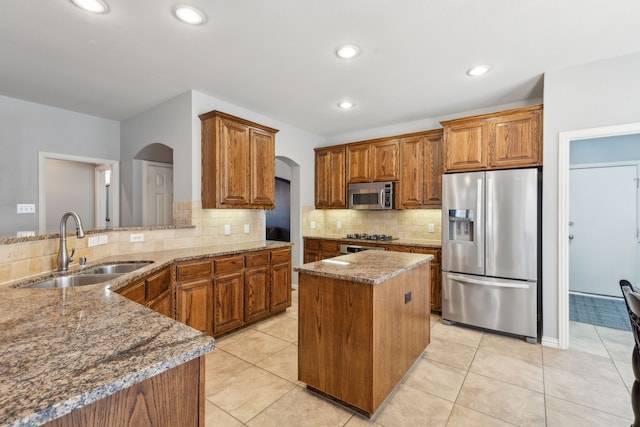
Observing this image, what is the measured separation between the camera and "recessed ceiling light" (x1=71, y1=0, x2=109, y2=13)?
1972 millimetres

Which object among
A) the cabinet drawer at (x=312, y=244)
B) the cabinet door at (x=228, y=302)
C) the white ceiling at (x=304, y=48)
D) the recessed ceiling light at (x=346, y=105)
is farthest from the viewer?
the cabinet drawer at (x=312, y=244)

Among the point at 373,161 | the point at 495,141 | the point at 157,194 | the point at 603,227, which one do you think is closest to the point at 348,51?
the point at 495,141

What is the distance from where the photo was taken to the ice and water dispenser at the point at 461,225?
3.41 m

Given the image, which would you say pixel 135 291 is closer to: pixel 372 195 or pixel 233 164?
pixel 233 164

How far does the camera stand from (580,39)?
94.2 inches

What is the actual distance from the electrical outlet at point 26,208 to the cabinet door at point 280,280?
10.5 feet

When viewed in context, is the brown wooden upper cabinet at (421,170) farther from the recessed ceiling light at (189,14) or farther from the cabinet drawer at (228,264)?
the recessed ceiling light at (189,14)

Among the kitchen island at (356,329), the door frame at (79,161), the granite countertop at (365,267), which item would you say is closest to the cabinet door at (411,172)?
the granite countertop at (365,267)

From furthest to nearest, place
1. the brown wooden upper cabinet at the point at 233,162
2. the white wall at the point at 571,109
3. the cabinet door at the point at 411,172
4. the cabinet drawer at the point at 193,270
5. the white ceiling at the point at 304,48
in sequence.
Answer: the cabinet door at the point at 411,172
the brown wooden upper cabinet at the point at 233,162
the cabinet drawer at the point at 193,270
the white wall at the point at 571,109
the white ceiling at the point at 304,48

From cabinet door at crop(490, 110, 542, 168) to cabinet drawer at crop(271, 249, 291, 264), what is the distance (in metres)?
2.65

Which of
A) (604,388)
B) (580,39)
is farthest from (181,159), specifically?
(604,388)

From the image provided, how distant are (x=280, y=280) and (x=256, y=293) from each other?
40 centimetres

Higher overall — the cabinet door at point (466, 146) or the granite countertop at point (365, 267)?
the cabinet door at point (466, 146)

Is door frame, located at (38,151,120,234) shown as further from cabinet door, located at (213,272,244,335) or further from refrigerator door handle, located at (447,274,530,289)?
refrigerator door handle, located at (447,274,530,289)
